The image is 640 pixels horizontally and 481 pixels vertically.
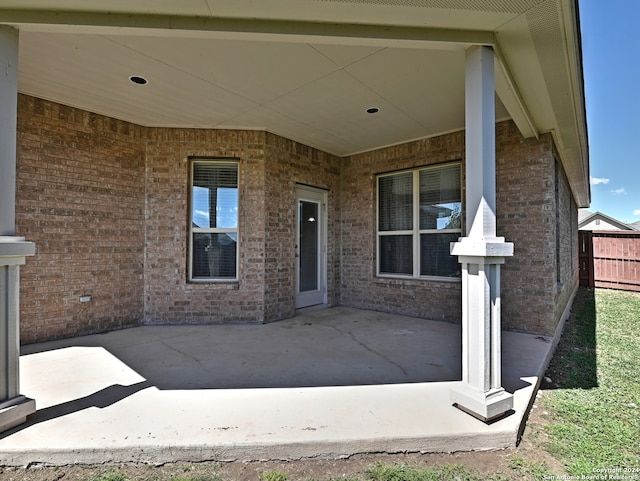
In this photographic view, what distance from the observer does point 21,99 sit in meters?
3.95

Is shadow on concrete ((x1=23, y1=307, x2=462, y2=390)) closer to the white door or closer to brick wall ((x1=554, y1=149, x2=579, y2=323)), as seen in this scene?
the white door

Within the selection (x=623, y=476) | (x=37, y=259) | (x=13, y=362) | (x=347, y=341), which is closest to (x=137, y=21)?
(x=13, y=362)

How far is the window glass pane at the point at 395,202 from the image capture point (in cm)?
589

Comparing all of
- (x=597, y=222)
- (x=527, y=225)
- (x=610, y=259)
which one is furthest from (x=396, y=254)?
(x=597, y=222)

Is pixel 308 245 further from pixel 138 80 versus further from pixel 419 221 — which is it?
pixel 138 80

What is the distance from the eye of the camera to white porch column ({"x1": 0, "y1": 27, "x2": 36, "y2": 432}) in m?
2.16

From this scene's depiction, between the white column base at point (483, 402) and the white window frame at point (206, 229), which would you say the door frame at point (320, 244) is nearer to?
the white window frame at point (206, 229)

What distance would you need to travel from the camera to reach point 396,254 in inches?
237

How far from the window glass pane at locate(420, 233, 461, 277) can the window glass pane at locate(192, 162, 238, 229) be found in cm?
311

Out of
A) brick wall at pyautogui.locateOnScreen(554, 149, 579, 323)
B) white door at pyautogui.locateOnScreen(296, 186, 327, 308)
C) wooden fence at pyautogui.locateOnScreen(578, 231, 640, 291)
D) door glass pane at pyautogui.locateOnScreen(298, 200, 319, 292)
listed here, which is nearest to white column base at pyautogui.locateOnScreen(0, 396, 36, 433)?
white door at pyautogui.locateOnScreen(296, 186, 327, 308)

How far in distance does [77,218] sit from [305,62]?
3.53m

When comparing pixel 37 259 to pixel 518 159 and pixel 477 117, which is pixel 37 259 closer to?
pixel 477 117

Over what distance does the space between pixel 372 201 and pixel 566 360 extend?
3.65m

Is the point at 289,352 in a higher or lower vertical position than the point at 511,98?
lower
